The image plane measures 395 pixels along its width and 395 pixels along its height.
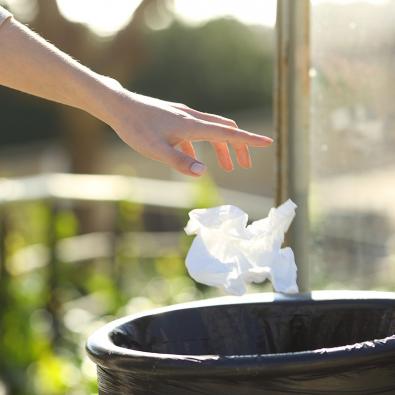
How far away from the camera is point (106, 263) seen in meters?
7.20

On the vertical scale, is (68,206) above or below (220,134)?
below

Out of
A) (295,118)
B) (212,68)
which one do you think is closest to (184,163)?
(295,118)

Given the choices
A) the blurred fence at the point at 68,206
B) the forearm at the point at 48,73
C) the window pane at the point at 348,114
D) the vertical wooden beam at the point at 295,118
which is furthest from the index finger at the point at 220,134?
the blurred fence at the point at 68,206

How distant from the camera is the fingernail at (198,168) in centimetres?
201

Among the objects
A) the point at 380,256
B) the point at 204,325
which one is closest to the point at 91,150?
the point at 380,256

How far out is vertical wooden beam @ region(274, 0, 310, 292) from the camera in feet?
9.57

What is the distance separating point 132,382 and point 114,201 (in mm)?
4703

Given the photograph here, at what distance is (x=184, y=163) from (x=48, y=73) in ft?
1.20

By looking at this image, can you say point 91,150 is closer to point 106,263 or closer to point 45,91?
point 106,263

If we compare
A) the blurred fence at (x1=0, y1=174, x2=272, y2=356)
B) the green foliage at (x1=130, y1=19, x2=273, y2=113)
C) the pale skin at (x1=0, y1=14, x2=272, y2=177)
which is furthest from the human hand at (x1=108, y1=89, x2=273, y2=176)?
the green foliage at (x1=130, y1=19, x2=273, y2=113)

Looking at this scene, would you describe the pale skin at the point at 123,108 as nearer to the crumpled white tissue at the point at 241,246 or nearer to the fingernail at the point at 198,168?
the fingernail at the point at 198,168

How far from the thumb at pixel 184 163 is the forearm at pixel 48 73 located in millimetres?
171

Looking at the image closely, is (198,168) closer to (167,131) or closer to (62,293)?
(167,131)

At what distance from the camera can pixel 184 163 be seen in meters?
2.04
